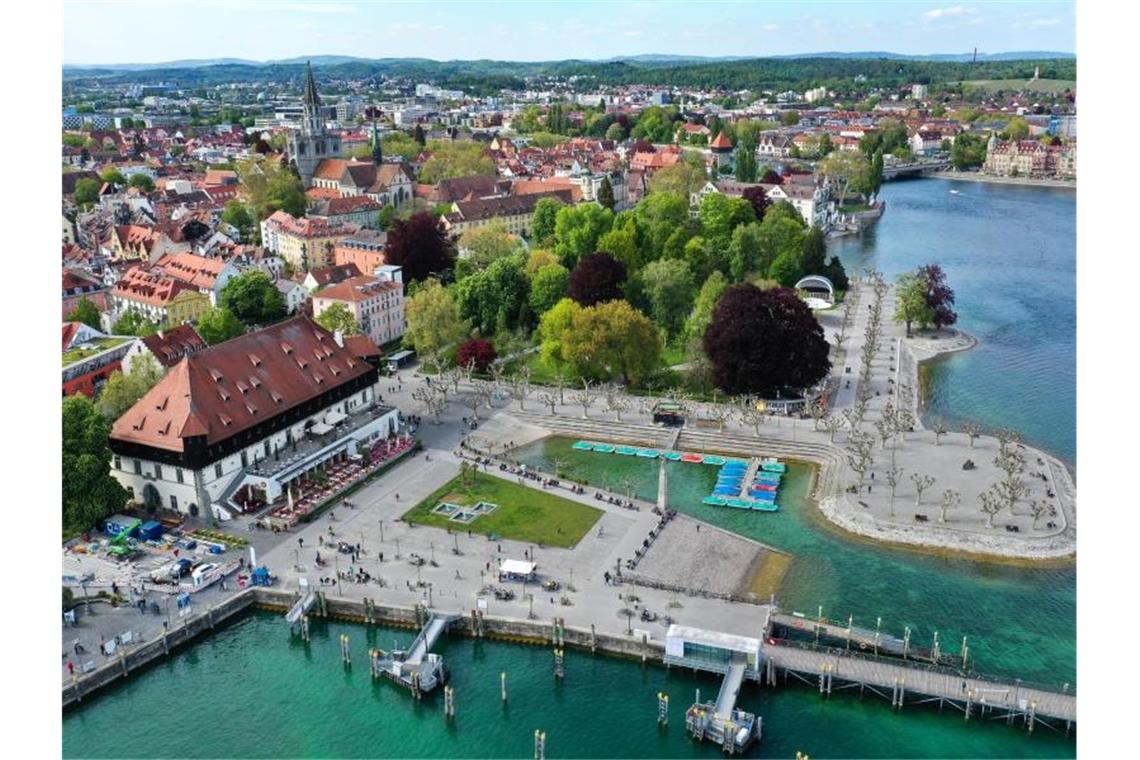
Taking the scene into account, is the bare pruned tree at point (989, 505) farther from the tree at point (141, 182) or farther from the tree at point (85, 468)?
the tree at point (141, 182)

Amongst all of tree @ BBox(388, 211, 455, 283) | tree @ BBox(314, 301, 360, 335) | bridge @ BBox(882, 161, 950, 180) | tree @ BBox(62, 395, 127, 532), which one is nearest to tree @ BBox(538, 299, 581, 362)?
tree @ BBox(314, 301, 360, 335)

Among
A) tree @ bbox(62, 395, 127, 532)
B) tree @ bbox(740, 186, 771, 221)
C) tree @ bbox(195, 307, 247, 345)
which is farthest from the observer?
tree @ bbox(740, 186, 771, 221)

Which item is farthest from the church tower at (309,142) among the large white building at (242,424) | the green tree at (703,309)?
the large white building at (242,424)

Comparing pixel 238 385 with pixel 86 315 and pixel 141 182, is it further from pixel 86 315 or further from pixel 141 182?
pixel 141 182

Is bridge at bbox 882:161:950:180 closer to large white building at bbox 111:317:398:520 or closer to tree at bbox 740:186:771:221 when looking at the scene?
tree at bbox 740:186:771:221

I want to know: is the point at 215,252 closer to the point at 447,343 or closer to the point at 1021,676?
the point at 447,343

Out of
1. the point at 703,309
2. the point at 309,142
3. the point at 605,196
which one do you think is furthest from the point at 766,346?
the point at 309,142

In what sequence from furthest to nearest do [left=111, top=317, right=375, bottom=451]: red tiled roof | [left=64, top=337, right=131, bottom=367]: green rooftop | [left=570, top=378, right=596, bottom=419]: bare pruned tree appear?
1. [left=64, top=337, right=131, bottom=367]: green rooftop
2. [left=570, top=378, right=596, bottom=419]: bare pruned tree
3. [left=111, top=317, right=375, bottom=451]: red tiled roof
